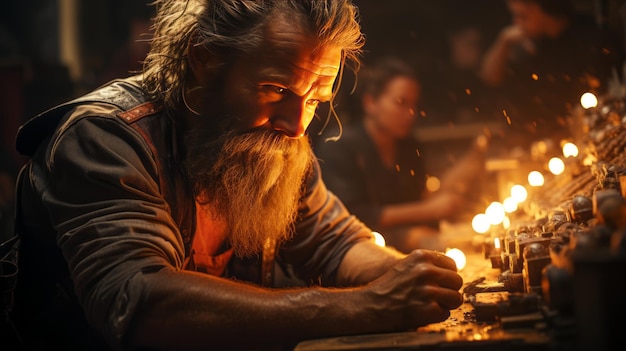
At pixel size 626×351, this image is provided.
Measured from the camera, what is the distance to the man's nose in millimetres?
3000

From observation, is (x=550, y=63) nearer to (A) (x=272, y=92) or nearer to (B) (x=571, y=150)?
(B) (x=571, y=150)

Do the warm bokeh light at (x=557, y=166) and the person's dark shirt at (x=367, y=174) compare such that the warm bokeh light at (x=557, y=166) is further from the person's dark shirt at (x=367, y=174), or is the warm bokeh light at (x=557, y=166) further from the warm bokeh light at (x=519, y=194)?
the person's dark shirt at (x=367, y=174)

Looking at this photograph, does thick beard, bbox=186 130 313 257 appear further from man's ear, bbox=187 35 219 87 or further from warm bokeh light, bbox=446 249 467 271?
warm bokeh light, bbox=446 249 467 271

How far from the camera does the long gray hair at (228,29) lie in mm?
3016

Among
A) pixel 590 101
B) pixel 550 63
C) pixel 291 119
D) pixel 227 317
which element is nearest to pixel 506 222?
pixel 590 101

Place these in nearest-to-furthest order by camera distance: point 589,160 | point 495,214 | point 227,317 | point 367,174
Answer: point 227,317, point 589,160, point 495,214, point 367,174

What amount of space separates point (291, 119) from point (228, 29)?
1.58 ft

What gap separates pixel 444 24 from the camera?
1027 centimetres

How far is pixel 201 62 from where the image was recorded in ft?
10.3

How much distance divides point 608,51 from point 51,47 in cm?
766

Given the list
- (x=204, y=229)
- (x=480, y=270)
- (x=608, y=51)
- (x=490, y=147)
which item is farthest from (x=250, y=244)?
(x=490, y=147)

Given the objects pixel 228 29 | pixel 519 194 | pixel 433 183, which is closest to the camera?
pixel 228 29

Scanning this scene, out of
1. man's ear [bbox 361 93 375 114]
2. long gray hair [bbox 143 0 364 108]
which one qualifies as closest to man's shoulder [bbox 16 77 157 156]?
long gray hair [bbox 143 0 364 108]

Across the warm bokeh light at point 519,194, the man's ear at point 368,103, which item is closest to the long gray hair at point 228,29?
the warm bokeh light at point 519,194
